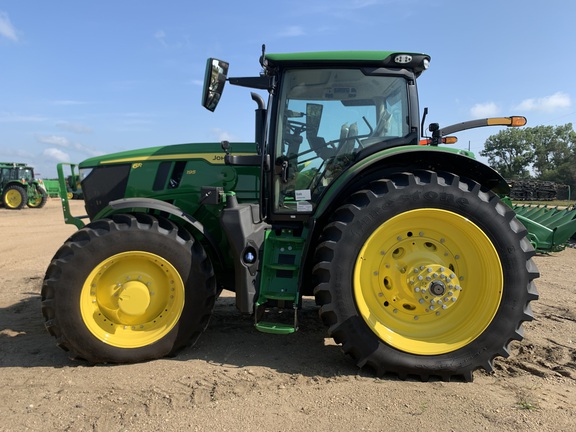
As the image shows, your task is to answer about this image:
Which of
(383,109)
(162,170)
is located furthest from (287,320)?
(383,109)

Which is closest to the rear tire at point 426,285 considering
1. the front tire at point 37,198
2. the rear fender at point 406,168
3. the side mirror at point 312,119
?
the rear fender at point 406,168

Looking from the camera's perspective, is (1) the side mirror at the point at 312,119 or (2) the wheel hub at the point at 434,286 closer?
(2) the wheel hub at the point at 434,286

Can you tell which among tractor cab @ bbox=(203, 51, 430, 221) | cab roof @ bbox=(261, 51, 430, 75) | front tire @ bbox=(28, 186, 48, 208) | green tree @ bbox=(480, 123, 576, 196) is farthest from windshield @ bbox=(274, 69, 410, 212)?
green tree @ bbox=(480, 123, 576, 196)

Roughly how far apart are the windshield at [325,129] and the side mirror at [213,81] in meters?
0.53

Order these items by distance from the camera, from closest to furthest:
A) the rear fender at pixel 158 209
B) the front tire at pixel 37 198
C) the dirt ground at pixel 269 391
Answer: the dirt ground at pixel 269 391, the rear fender at pixel 158 209, the front tire at pixel 37 198

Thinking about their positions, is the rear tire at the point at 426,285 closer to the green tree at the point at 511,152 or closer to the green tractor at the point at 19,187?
the green tractor at the point at 19,187

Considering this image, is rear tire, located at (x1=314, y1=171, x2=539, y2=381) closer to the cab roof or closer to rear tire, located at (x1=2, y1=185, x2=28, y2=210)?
the cab roof

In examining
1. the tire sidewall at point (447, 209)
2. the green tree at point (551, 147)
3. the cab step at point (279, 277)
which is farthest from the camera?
the green tree at point (551, 147)

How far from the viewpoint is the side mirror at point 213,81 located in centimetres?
328

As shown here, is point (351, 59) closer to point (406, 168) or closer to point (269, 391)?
point (406, 168)

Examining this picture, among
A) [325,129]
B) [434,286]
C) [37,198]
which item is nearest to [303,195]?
[325,129]

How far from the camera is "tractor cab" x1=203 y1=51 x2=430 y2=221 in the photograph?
3480 millimetres

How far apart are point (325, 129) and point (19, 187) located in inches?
892

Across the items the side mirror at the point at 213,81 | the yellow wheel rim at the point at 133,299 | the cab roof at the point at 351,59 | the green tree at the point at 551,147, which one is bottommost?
the yellow wheel rim at the point at 133,299
